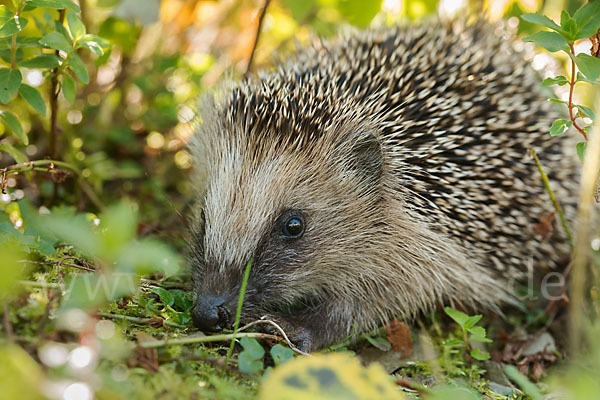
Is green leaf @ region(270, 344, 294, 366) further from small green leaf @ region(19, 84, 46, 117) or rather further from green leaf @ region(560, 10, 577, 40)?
green leaf @ region(560, 10, 577, 40)

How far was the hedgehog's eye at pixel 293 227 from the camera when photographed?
9.02ft

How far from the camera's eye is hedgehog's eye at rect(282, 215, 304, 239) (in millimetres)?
2748

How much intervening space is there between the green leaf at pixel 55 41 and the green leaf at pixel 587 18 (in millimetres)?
2322

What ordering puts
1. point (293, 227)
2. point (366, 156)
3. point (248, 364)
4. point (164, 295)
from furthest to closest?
point (366, 156), point (293, 227), point (164, 295), point (248, 364)

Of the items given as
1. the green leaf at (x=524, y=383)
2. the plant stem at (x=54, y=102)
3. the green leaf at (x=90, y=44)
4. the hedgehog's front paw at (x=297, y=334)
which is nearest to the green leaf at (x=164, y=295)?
the hedgehog's front paw at (x=297, y=334)

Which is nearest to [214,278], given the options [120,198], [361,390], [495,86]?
[361,390]

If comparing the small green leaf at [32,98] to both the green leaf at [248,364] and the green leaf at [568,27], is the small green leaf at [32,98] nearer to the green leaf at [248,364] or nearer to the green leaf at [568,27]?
the green leaf at [248,364]

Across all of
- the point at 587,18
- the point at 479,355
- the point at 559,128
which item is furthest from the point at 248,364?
the point at 587,18

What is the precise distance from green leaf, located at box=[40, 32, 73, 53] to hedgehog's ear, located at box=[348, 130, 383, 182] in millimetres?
1477

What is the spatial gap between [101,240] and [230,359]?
77 cm

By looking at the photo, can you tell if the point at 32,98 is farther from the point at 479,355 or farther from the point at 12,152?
the point at 479,355

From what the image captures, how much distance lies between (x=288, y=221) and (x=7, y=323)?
142 cm

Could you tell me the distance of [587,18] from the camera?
2.33m

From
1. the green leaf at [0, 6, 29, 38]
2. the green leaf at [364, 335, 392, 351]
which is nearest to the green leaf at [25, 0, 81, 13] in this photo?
the green leaf at [0, 6, 29, 38]
